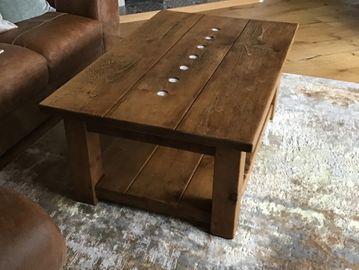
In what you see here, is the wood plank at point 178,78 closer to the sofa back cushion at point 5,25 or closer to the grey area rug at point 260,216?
the grey area rug at point 260,216

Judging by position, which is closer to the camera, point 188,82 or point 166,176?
point 188,82

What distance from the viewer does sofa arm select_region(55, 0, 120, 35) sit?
2354 mm

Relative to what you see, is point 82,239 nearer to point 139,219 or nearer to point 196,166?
point 139,219

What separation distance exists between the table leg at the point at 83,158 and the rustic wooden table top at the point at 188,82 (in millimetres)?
121

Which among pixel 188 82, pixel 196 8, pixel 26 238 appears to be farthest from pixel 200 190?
→ pixel 196 8

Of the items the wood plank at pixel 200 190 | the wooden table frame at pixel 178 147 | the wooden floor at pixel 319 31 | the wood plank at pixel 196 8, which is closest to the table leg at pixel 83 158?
the wooden table frame at pixel 178 147

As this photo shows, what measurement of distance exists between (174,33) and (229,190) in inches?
34.8

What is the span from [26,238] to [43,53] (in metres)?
1.24

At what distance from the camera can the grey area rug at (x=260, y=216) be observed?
1.47m

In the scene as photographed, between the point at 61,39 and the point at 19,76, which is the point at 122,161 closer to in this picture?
the point at 19,76

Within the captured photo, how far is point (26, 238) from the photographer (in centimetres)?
96

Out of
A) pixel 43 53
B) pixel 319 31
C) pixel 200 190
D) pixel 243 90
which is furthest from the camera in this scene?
pixel 319 31

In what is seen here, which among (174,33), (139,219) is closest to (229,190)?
(139,219)

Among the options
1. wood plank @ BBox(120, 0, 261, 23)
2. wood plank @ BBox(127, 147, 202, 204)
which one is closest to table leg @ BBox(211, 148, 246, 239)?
wood plank @ BBox(127, 147, 202, 204)
